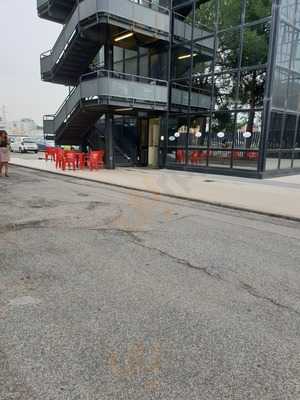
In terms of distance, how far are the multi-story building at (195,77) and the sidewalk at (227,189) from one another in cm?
143

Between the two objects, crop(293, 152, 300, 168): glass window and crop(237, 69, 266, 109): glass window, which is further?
crop(293, 152, 300, 168): glass window

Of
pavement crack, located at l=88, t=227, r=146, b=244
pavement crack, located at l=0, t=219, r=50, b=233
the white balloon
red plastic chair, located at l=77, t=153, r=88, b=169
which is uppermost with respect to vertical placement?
the white balloon

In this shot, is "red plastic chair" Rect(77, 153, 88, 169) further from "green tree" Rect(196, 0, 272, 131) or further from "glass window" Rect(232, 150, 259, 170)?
"glass window" Rect(232, 150, 259, 170)

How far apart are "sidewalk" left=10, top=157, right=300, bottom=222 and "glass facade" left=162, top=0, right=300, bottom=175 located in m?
1.38

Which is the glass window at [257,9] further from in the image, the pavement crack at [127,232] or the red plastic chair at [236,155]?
the pavement crack at [127,232]

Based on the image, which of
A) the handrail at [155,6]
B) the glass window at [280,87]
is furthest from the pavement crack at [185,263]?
the handrail at [155,6]

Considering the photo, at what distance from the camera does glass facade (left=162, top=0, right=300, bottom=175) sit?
13375 millimetres

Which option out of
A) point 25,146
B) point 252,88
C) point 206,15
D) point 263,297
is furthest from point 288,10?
point 25,146

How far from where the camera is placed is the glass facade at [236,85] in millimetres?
13375

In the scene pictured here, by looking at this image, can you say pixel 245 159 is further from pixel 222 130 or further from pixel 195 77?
pixel 195 77

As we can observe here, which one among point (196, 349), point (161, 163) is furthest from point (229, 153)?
point (196, 349)

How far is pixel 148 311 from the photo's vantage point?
125 inches

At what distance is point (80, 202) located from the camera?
28.3 feet

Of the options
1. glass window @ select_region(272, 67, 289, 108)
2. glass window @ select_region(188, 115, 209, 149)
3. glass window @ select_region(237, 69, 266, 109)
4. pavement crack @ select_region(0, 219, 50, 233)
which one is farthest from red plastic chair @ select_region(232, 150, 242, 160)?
pavement crack @ select_region(0, 219, 50, 233)
